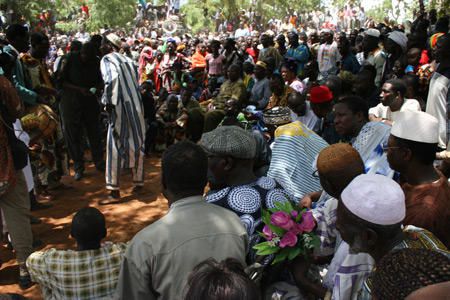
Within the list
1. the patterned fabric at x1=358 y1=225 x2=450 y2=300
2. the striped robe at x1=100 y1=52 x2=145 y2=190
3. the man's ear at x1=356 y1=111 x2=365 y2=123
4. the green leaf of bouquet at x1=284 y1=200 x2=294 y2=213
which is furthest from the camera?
the striped robe at x1=100 y1=52 x2=145 y2=190

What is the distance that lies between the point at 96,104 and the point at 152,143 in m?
2.03

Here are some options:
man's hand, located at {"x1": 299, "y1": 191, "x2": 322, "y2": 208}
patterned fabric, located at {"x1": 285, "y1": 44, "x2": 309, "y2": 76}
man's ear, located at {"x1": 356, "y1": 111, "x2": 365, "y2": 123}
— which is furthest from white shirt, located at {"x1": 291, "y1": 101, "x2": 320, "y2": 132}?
patterned fabric, located at {"x1": 285, "y1": 44, "x2": 309, "y2": 76}

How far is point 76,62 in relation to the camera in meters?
6.59

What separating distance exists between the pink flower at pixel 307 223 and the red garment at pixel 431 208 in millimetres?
515

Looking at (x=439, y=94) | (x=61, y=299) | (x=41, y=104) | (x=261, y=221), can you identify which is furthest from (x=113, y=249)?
(x=439, y=94)

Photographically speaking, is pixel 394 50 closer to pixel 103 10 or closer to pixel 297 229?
pixel 297 229

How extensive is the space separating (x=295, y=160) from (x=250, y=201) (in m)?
0.99

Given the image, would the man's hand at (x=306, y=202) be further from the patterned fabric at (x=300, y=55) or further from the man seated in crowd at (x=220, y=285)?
the patterned fabric at (x=300, y=55)

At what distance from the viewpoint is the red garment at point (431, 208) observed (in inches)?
89.0

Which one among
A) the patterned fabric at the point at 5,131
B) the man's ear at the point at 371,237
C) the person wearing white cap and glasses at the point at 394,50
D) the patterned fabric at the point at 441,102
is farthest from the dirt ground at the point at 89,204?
the person wearing white cap and glasses at the point at 394,50

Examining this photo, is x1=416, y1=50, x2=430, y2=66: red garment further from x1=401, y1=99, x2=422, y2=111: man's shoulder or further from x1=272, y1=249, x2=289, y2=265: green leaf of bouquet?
x1=272, y1=249, x2=289, y2=265: green leaf of bouquet

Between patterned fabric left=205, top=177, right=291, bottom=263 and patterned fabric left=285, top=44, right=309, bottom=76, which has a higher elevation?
patterned fabric left=205, top=177, right=291, bottom=263

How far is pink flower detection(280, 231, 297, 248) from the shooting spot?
6.78 ft

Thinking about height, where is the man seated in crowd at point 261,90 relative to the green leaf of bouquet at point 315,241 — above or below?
below
